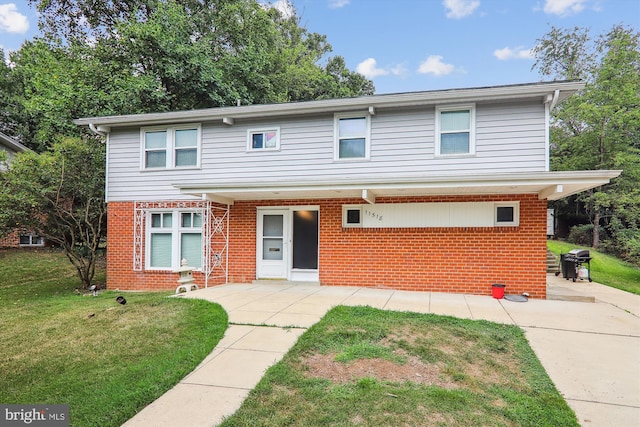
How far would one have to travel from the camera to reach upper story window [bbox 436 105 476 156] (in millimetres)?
7672

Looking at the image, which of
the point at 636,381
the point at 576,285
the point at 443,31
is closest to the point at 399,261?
the point at 636,381

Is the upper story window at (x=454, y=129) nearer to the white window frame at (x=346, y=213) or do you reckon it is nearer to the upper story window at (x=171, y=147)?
the white window frame at (x=346, y=213)

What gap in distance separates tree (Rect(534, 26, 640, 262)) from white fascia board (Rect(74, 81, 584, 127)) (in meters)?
10.3

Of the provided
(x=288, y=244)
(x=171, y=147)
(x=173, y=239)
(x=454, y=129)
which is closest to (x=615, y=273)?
(x=454, y=129)

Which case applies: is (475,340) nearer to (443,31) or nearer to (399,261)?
(399,261)

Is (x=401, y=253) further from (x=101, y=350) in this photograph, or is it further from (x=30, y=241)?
(x=30, y=241)

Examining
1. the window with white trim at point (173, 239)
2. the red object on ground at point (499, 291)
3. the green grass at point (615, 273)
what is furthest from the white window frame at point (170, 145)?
the green grass at point (615, 273)

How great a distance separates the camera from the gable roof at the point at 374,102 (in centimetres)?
704

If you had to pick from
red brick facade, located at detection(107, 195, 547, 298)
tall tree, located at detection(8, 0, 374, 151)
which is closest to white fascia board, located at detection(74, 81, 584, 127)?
red brick facade, located at detection(107, 195, 547, 298)

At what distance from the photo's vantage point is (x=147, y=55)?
45.0ft

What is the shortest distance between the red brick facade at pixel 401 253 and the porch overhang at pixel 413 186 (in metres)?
0.40

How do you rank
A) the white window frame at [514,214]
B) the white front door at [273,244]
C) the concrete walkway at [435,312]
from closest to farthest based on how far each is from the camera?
the concrete walkway at [435,312], the white window frame at [514,214], the white front door at [273,244]

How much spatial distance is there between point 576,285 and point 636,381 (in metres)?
7.46

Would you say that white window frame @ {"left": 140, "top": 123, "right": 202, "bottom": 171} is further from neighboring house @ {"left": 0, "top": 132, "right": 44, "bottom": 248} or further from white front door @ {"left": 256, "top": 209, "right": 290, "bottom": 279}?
neighboring house @ {"left": 0, "top": 132, "right": 44, "bottom": 248}
